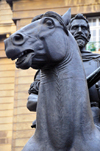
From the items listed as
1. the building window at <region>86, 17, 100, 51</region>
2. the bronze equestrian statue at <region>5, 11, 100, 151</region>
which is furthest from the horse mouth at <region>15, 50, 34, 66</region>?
the building window at <region>86, 17, 100, 51</region>

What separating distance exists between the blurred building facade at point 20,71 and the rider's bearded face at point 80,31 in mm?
13925

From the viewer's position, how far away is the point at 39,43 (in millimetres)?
2520

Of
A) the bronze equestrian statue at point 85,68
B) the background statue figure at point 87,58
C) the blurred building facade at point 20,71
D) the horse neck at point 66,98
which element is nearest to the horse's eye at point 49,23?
the horse neck at point 66,98

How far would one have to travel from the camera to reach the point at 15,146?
17.3 meters

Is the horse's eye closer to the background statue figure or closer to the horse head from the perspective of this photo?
the horse head

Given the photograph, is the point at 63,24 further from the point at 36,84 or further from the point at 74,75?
the point at 36,84

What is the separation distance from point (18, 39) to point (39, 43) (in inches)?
6.3

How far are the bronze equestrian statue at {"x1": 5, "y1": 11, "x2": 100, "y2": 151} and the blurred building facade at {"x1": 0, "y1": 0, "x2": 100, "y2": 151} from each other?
14821 millimetres

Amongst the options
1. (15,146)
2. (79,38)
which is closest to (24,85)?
(15,146)

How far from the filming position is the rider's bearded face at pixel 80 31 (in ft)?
11.7

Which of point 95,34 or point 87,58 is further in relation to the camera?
point 95,34

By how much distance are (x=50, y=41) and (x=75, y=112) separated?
0.55 m

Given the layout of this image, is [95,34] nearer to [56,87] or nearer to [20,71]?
[20,71]

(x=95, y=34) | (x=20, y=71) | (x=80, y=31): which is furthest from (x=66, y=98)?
(x=95, y=34)
